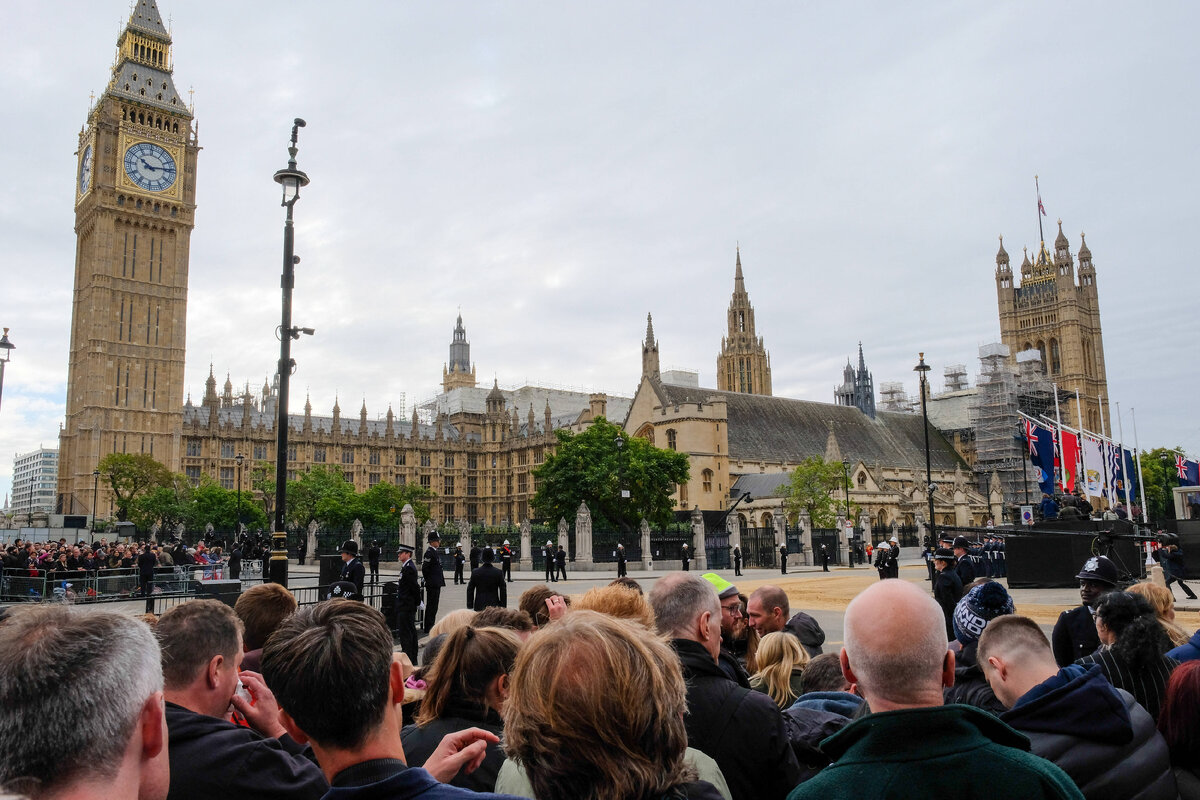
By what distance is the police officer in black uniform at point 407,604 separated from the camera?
12.0 meters

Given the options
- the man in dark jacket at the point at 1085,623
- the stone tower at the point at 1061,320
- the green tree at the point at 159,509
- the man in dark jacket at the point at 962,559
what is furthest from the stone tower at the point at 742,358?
the man in dark jacket at the point at 1085,623

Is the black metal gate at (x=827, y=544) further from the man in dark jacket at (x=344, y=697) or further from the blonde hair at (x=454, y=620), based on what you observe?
the man in dark jacket at (x=344, y=697)

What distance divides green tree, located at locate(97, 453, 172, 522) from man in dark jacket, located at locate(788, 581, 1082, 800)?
6786cm

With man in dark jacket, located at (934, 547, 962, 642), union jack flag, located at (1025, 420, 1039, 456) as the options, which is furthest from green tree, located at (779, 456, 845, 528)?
man in dark jacket, located at (934, 547, 962, 642)

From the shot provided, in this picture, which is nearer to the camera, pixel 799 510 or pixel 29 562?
pixel 29 562

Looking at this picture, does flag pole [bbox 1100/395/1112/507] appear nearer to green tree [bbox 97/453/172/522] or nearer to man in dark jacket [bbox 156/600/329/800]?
man in dark jacket [bbox 156/600/329/800]

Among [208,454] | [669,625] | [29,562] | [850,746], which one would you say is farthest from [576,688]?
[208,454]

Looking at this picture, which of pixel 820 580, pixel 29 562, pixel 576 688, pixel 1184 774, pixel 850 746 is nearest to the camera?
pixel 576 688

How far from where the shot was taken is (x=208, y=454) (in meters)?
77.2

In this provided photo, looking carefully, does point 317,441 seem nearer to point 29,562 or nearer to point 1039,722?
point 29,562

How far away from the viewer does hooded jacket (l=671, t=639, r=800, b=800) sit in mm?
3133

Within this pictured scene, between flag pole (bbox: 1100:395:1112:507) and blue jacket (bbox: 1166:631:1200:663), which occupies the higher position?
flag pole (bbox: 1100:395:1112:507)

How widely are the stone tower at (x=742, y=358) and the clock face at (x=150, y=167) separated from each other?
191 ft

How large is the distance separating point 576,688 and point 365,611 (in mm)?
1015
